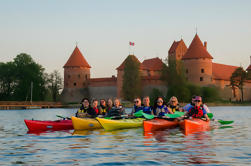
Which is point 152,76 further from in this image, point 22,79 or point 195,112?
point 195,112

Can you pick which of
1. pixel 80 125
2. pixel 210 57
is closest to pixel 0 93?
pixel 210 57

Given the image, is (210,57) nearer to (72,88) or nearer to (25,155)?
(72,88)

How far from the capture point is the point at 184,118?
14039 mm

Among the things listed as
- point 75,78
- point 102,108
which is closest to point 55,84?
point 75,78

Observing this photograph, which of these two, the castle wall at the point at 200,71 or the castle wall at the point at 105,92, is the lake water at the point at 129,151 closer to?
the castle wall at the point at 200,71

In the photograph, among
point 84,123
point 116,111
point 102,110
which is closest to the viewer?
point 84,123

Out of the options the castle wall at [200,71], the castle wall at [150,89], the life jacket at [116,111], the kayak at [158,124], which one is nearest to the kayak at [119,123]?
the life jacket at [116,111]

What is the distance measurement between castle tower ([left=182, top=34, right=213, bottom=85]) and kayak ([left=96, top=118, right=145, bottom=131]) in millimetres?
50780

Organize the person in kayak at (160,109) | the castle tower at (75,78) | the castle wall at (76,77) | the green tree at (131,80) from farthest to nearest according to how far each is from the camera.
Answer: the castle wall at (76,77) < the castle tower at (75,78) < the green tree at (131,80) < the person in kayak at (160,109)

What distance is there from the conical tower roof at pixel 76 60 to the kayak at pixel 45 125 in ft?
182

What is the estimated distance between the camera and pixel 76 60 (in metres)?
70.8

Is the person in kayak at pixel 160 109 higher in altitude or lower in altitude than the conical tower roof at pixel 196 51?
lower

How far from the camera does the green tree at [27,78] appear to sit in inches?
2537

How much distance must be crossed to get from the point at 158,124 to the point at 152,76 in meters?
49.4
